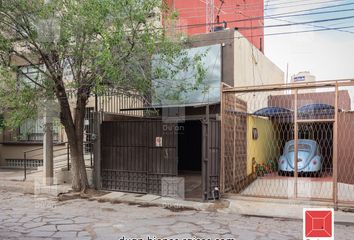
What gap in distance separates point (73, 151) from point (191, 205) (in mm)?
3974

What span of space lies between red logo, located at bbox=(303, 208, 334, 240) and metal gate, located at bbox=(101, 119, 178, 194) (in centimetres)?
706

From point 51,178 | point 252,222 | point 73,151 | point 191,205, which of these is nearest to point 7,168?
point 51,178

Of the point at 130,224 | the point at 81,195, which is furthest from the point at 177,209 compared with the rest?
the point at 81,195

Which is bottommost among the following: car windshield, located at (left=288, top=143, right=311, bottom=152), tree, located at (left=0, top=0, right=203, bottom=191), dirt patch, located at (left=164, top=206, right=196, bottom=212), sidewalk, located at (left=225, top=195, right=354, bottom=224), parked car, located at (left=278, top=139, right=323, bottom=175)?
dirt patch, located at (left=164, top=206, right=196, bottom=212)

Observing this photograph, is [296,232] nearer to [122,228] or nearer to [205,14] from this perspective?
[122,228]

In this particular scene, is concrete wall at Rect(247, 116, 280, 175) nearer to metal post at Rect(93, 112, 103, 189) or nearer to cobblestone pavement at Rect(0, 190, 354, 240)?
cobblestone pavement at Rect(0, 190, 354, 240)

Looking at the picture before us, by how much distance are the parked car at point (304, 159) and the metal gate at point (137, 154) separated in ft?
17.2

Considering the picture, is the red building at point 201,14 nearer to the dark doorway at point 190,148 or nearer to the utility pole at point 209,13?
the utility pole at point 209,13

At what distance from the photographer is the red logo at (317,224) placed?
2.97m

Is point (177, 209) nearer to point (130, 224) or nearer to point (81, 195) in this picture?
point (130, 224)

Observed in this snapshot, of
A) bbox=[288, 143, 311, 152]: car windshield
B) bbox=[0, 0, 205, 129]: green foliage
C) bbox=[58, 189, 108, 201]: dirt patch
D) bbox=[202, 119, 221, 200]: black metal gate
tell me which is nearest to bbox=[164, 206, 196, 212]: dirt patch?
bbox=[202, 119, 221, 200]: black metal gate

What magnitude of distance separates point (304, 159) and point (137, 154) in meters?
6.60

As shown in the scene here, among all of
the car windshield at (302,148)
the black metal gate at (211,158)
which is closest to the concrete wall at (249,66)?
the car windshield at (302,148)

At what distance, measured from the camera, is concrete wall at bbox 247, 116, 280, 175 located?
11.9 m
